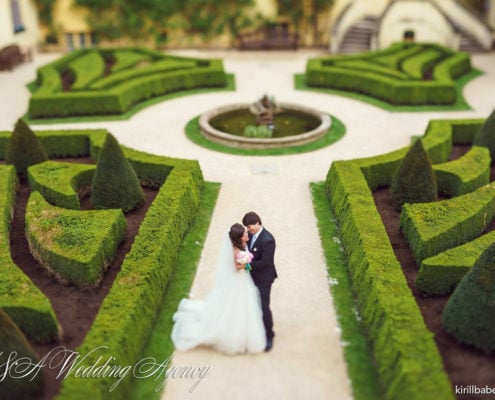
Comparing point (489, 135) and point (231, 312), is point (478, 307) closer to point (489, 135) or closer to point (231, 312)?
point (231, 312)

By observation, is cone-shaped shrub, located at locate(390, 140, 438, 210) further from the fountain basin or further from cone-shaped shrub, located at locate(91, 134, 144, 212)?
cone-shaped shrub, located at locate(91, 134, 144, 212)

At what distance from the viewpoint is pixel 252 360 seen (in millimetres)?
8117

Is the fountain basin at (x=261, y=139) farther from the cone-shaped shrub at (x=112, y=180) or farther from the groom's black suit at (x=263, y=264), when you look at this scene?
the groom's black suit at (x=263, y=264)

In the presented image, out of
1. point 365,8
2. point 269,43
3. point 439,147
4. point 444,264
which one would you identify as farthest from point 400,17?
point 444,264

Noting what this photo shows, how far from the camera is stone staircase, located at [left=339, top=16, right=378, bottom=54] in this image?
Answer: 2906 cm

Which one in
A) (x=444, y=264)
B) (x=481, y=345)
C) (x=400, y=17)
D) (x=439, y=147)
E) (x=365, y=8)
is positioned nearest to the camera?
(x=481, y=345)

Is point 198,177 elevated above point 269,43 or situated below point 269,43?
below

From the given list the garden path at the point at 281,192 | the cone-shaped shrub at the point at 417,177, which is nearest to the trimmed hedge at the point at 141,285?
the garden path at the point at 281,192

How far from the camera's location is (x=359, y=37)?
96.5 ft

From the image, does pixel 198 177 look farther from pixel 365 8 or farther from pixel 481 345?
pixel 365 8

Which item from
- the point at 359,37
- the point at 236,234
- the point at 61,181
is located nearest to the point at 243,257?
the point at 236,234

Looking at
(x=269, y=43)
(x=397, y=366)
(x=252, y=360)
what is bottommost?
(x=252, y=360)

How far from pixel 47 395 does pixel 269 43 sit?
2648cm

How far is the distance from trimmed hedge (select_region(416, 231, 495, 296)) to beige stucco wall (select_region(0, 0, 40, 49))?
2551 cm
